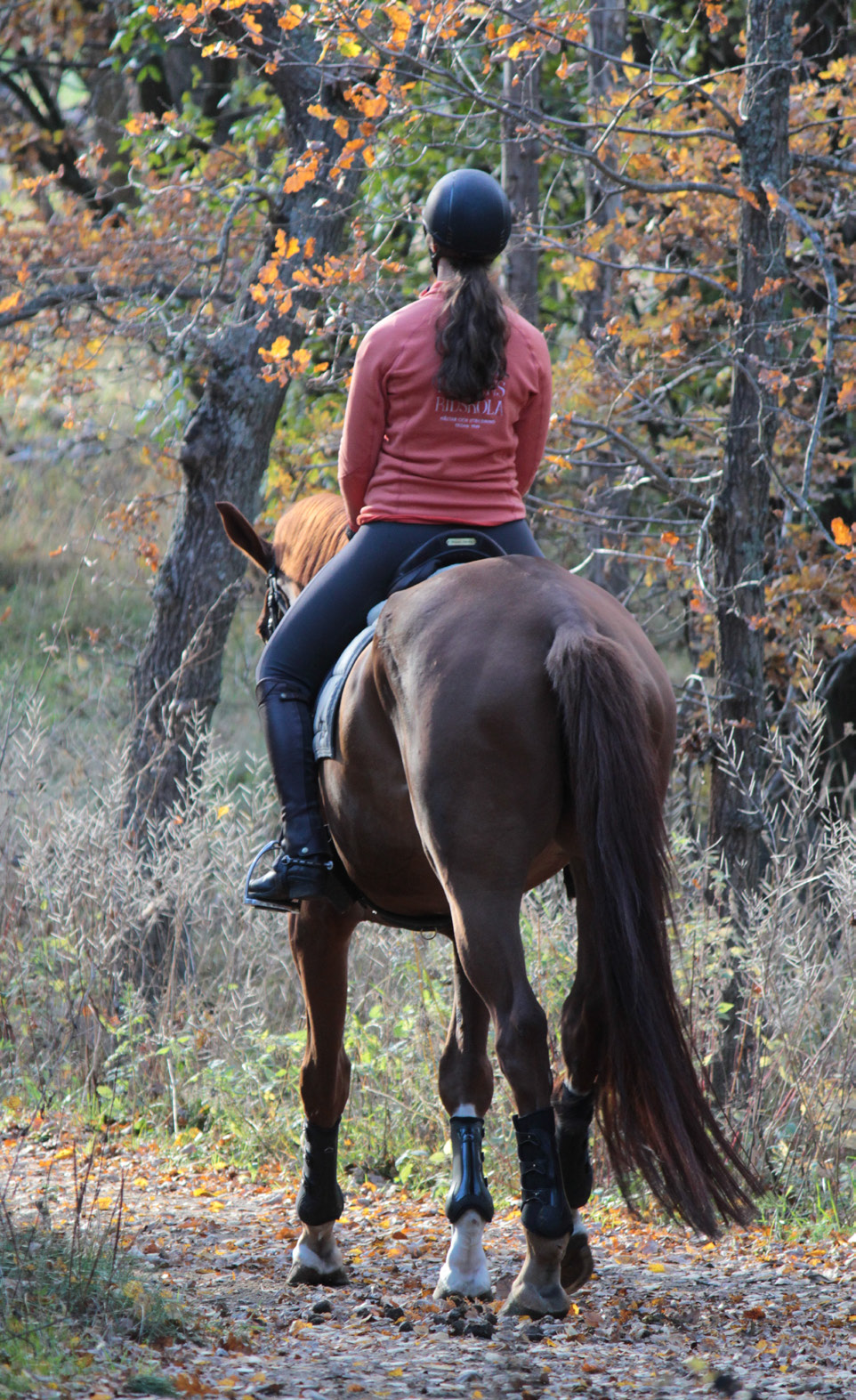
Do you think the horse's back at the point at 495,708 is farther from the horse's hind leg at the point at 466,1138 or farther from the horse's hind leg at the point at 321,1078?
the horse's hind leg at the point at 321,1078

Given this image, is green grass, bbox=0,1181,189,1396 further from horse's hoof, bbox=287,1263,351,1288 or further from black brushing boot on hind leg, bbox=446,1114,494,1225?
black brushing boot on hind leg, bbox=446,1114,494,1225

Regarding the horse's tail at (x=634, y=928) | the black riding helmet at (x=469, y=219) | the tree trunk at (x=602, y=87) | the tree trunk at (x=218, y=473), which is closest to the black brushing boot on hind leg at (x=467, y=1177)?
the horse's tail at (x=634, y=928)

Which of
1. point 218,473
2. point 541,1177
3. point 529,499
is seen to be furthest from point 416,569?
point 218,473

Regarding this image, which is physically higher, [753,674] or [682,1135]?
[753,674]

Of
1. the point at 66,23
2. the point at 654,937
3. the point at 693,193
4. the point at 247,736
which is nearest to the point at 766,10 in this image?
the point at 693,193

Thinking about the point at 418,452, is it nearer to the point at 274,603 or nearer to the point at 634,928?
the point at 274,603

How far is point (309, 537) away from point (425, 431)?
37.4 inches

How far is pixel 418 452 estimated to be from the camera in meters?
3.80

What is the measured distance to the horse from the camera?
10.5 ft

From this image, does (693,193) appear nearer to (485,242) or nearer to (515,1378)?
(485,242)

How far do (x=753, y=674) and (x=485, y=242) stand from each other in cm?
270

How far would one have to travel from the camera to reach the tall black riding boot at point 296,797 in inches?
155

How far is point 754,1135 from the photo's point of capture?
4895mm

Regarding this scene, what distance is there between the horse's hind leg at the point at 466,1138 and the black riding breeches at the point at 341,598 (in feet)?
3.07
